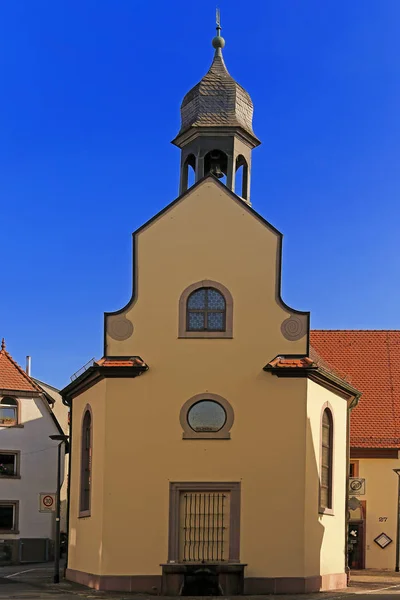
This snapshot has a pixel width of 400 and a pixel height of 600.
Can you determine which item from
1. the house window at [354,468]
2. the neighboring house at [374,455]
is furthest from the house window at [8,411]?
the house window at [354,468]

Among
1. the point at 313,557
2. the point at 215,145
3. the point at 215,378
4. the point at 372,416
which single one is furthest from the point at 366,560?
the point at 215,145

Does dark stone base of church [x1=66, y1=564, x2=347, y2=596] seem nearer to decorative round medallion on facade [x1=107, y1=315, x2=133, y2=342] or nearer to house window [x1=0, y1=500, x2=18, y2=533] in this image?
decorative round medallion on facade [x1=107, y1=315, x2=133, y2=342]

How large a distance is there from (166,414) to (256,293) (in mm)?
3937

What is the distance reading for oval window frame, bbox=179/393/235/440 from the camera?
25.7 meters

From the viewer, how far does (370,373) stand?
3922 centimetres

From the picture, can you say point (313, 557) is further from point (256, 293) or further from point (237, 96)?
point (237, 96)

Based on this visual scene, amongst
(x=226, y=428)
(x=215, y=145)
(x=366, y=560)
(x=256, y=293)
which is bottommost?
(x=366, y=560)

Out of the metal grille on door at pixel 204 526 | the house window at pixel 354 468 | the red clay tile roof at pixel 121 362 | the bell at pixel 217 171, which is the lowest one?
the metal grille on door at pixel 204 526

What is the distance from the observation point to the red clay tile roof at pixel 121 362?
85.2ft

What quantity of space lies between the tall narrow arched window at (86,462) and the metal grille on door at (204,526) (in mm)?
3174

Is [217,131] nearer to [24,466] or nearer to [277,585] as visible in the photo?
[277,585]

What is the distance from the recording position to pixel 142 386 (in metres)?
26.1

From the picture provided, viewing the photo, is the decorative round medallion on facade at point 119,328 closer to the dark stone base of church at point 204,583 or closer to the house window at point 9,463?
the dark stone base of church at point 204,583

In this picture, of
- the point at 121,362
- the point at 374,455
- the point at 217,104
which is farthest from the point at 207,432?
Answer: the point at 374,455
